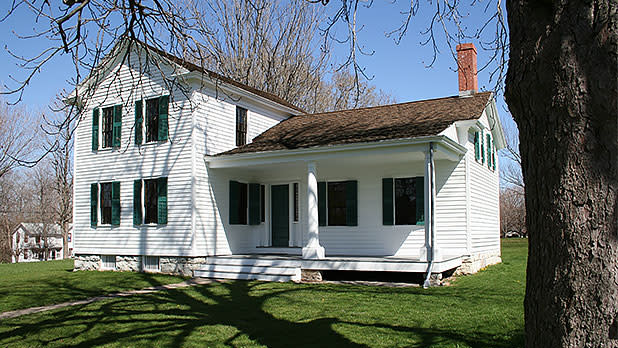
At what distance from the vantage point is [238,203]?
15586 millimetres

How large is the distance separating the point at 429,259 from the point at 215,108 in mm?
7379

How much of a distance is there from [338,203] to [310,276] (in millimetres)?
3004

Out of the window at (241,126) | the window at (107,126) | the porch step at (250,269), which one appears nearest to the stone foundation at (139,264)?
the porch step at (250,269)

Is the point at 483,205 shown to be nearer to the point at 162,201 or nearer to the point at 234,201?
the point at 234,201

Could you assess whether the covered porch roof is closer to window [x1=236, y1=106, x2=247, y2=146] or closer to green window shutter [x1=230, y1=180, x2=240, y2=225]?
green window shutter [x1=230, y1=180, x2=240, y2=225]

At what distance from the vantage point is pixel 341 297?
996 centimetres

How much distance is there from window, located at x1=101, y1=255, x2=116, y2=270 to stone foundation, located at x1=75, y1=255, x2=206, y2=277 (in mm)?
99

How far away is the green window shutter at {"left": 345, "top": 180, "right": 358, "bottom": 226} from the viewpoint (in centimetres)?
1459

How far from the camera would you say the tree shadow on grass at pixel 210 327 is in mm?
6832

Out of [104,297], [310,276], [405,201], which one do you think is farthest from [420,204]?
[104,297]

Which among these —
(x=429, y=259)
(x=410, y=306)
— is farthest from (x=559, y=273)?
(x=429, y=259)

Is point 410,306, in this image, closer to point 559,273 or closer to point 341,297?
point 341,297

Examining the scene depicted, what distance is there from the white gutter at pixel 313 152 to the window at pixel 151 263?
312 cm

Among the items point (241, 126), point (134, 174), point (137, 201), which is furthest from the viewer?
point (241, 126)
